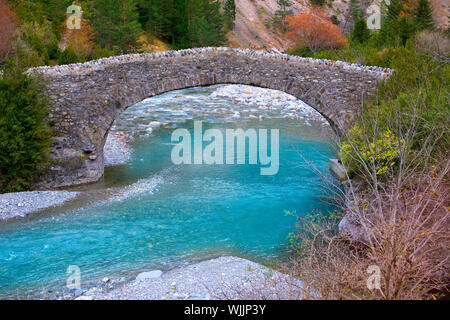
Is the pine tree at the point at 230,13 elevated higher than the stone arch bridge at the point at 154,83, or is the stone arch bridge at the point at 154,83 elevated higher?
the pine tree at the point at 230,13

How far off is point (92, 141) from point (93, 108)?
1.14 metres

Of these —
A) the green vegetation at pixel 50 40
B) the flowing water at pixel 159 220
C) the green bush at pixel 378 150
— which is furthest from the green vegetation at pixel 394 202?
the green vegetation at pixel 50 40

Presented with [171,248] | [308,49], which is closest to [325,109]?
[171,248]

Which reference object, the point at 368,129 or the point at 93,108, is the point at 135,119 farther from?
the point at 368,129

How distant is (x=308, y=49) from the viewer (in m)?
40.8

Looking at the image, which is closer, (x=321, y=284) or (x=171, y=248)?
(x=321, y=284)

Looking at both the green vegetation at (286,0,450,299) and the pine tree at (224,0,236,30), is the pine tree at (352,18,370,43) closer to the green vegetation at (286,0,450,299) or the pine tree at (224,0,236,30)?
the green vegetation at (286,0,450,299)

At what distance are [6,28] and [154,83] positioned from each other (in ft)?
60.0

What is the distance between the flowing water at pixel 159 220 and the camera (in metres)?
10.0

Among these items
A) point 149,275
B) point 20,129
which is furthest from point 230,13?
point 149,275

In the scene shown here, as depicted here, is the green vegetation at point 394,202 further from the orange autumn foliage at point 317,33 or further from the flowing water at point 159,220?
the orange autumn foliage at point 317,33

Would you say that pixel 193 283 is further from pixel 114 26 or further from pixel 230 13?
pixel 230 13

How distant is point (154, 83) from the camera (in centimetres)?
1513

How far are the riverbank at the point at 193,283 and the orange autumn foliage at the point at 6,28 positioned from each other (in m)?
22.0
